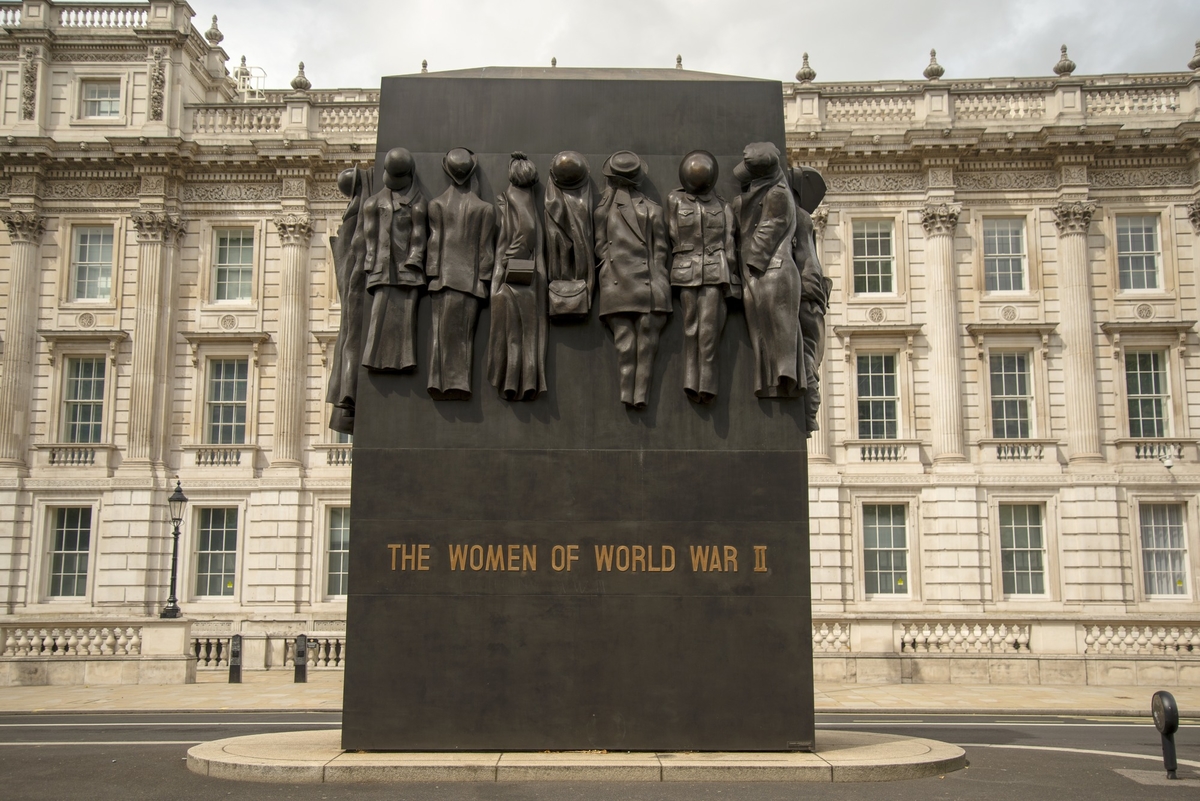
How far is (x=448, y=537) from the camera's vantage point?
10930mm

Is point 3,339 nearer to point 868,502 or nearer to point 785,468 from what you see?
point 868,502

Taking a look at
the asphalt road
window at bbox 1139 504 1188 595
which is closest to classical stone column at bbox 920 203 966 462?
window at bbox 1139 504 1188 595

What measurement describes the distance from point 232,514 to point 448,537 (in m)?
26.6

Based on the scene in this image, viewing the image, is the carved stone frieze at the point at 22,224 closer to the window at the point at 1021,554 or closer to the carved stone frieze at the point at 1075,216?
the window at the point at 1021,554

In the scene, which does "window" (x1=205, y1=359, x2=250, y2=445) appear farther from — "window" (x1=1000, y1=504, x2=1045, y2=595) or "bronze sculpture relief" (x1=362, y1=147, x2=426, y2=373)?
"bronze sculpture relief" (x1=362, y1=147, x2=426, y2=373)

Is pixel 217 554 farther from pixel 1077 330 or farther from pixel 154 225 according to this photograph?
pixel 1077 330

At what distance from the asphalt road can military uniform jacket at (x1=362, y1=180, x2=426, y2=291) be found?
484cm

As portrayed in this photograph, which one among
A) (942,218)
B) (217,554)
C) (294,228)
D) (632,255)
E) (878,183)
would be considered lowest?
(217,554)

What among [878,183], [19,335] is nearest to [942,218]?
[878,183]

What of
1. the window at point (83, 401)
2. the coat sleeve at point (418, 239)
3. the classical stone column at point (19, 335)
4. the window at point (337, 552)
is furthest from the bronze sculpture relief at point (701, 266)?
the classical stone column at point (19, 335)

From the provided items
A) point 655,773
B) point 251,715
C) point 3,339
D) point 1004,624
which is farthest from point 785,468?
point 3,339

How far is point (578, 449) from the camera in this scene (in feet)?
36.2

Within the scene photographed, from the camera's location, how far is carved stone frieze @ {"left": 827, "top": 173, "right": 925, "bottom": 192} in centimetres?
3619

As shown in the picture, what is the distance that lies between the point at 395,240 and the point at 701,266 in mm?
3092
